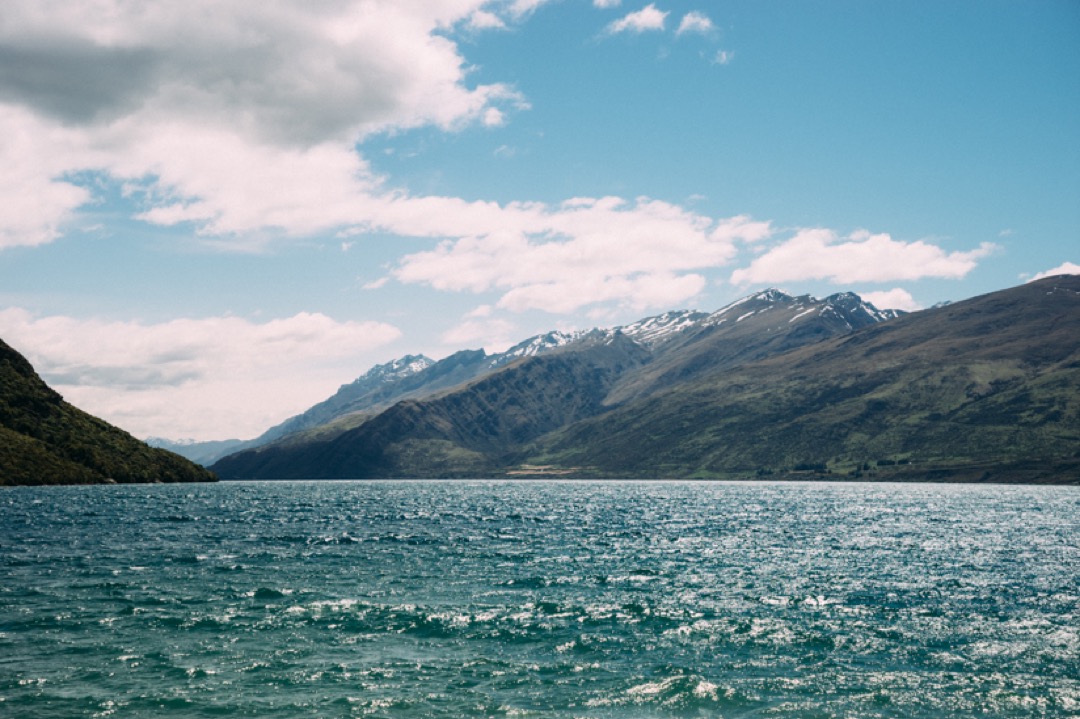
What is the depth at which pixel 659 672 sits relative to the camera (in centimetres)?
3738

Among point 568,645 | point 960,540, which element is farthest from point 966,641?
point 960,540

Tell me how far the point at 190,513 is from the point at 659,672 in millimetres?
127175

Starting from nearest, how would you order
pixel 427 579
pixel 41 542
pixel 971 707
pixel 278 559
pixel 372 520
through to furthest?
1. pixel 971 707
2. pixel 427 579
3. pixel 278 559
4. pixel 41 542
5. pixel 372 520

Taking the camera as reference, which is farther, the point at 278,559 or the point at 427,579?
the point at 278,559

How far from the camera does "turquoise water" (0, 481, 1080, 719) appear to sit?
3297 cm

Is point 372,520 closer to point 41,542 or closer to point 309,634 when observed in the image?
point 41,542

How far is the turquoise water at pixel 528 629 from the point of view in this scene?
33.0m

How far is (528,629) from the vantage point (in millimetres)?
46000

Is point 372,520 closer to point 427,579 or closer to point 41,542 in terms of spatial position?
point 41,542

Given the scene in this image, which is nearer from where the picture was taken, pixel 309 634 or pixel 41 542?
pixel 309 634

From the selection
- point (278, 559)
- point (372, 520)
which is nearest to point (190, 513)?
point (372, 520)

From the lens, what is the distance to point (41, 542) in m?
85.9

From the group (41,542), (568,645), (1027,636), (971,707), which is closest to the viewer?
(971,707)

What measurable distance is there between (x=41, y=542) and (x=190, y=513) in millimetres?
56198
